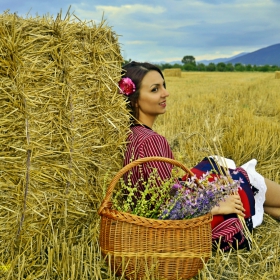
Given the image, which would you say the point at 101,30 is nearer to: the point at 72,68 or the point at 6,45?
the point at 72,68

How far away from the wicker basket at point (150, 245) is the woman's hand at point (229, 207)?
43cm

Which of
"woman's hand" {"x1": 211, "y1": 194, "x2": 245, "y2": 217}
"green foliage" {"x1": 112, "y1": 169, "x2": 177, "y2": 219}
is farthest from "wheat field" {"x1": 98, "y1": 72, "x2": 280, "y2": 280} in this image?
"green foliage" {"x1": 112, "y1": 169, "x2": 177, "y2": 219}

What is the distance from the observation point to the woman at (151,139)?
2684mm

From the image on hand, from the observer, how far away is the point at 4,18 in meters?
2.29

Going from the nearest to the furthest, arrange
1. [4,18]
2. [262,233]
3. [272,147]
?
[4,18] → [262,233] → [272,147]

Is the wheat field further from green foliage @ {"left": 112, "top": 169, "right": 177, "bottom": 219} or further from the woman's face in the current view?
green foliage @ {"left": 112, "top": 169, "right": 177, "bottom": 219}

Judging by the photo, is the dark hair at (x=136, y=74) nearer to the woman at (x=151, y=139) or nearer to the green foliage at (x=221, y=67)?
the woman at (x=151, y=139)

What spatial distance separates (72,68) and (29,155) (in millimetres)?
539

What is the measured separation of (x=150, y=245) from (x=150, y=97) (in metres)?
1.14

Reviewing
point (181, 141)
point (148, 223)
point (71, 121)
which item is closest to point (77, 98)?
point (71, 121)

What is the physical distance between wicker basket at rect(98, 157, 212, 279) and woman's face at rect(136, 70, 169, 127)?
3.01ft

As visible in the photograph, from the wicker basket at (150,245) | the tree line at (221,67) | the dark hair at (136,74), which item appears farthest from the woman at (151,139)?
the tree line at (221,67)

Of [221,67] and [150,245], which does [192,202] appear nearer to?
[150,245]

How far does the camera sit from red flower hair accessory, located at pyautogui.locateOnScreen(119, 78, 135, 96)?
2809mm
